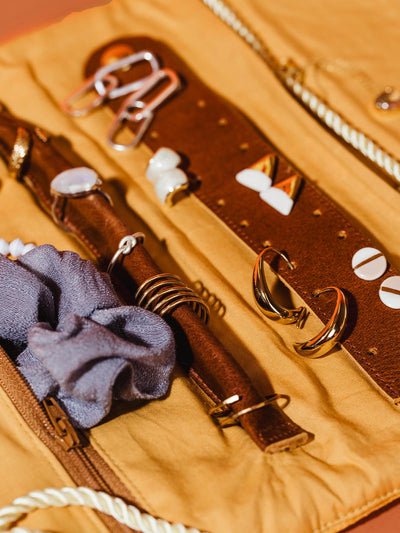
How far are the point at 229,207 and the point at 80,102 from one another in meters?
0.34

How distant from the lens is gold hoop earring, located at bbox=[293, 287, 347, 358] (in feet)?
2.54

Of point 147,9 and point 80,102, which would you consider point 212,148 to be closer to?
point 80,102

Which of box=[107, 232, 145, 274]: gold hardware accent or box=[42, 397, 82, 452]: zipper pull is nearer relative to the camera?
box=[42, 397, 82, 452]: zipper pull

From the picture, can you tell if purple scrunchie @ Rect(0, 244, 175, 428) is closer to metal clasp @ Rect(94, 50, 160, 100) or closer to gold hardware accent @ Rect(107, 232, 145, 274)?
gold hardware accent @ Rect(107, 232, 145, 274)

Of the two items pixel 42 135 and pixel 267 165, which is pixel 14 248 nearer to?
pixel 42 135

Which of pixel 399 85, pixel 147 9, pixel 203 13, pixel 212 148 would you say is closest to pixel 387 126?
pixel 399 85

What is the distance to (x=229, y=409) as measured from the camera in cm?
74

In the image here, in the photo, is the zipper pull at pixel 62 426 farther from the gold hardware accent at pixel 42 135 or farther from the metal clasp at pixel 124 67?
the metal clasp at pixel 124 67

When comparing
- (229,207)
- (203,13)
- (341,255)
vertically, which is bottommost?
(341,255)

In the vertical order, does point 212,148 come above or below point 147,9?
below

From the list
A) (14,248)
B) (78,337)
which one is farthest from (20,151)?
(78,337)

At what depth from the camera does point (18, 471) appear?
2.27 ft

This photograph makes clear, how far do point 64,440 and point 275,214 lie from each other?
1.36 ft

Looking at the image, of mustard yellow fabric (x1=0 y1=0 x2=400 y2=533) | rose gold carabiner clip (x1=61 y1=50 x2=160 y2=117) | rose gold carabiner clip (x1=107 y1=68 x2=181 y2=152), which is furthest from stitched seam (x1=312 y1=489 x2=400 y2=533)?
rose gold carabiner clip (x1=61 y1=50 x2=160 y2=117)
